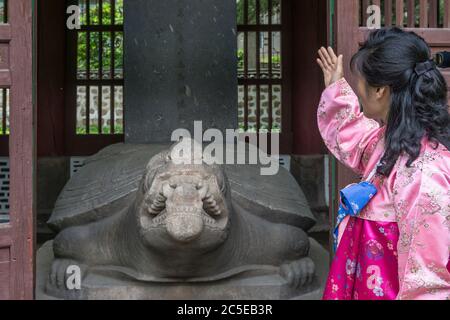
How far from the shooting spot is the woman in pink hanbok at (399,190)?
6.62 feet

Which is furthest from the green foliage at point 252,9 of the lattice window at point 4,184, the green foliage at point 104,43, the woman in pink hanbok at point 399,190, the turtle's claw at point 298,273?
the woman in pink hanbok at point 399,190

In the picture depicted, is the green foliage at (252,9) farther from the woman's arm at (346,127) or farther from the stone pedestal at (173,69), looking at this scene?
the woman's arm at (346,127)

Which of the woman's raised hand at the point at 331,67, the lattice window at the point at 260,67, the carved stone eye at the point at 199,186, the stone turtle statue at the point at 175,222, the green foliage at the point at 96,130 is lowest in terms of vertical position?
the stone turtle statue at the point at 175,222

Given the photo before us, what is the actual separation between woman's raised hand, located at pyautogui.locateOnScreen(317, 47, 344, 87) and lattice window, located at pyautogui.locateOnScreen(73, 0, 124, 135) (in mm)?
4721

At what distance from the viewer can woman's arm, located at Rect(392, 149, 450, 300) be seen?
2.01 metres

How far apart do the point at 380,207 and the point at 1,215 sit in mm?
5503

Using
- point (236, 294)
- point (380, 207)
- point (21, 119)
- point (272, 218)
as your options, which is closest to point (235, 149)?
point (272, 218)

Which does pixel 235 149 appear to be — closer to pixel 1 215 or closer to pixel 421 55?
pixel 1 215

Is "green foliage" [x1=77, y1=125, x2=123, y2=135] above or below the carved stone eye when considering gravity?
above

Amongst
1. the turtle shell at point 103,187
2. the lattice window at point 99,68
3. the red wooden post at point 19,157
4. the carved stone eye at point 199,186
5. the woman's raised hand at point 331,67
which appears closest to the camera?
the woman's raised hand at point 331,67

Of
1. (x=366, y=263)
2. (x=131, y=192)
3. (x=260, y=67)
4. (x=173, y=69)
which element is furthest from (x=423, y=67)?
(x=260, y=67)

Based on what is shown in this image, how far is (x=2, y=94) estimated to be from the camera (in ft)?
22.3

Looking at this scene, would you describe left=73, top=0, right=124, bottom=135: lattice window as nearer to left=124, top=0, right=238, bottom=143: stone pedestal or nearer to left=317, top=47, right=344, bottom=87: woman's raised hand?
left=124, top=0, right=238, bottom=143: stone pedestal

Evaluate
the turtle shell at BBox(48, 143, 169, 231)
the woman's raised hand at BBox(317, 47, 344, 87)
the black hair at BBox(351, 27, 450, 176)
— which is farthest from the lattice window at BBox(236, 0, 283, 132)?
the black hair at BBox(351, 27, 450, 176)
